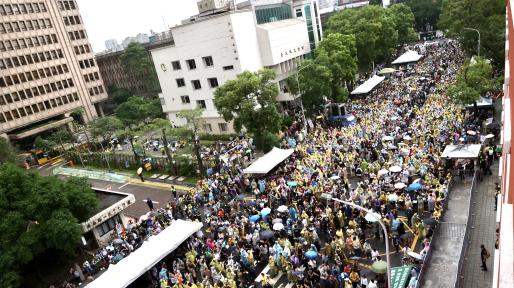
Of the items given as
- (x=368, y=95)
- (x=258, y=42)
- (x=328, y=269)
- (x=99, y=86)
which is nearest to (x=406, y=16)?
(x=368, y=95)

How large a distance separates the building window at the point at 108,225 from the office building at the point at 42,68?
41234 mm

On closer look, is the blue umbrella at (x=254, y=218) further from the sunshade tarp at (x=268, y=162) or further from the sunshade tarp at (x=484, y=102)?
the sunshade tarp at (x=484, y=102)

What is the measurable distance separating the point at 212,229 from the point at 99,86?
60.8 m

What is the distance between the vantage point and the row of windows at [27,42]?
60.1 metres

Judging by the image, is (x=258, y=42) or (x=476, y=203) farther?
(x=258, y=42)

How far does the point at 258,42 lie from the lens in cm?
4747

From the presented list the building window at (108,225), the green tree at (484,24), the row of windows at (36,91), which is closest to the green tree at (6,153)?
the row of windows at (36,91)

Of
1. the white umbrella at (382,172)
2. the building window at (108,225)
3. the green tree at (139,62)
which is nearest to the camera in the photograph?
the white umbrella at (382,172)

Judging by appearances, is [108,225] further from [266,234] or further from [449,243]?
[449,243]

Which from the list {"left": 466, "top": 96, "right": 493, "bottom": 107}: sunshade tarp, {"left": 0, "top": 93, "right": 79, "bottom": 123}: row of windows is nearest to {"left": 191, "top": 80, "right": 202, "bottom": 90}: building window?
{"left": 466, "top": 96, "right": 493, "bottom": 107}: sunshade tarp

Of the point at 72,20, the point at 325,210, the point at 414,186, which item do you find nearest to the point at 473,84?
the point at 414,186

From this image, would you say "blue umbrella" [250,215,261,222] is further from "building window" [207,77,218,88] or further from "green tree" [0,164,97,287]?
"building window" [207,77,218,88]

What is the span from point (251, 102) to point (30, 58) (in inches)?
1871

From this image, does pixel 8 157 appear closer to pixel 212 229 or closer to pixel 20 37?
pixel 20 37
